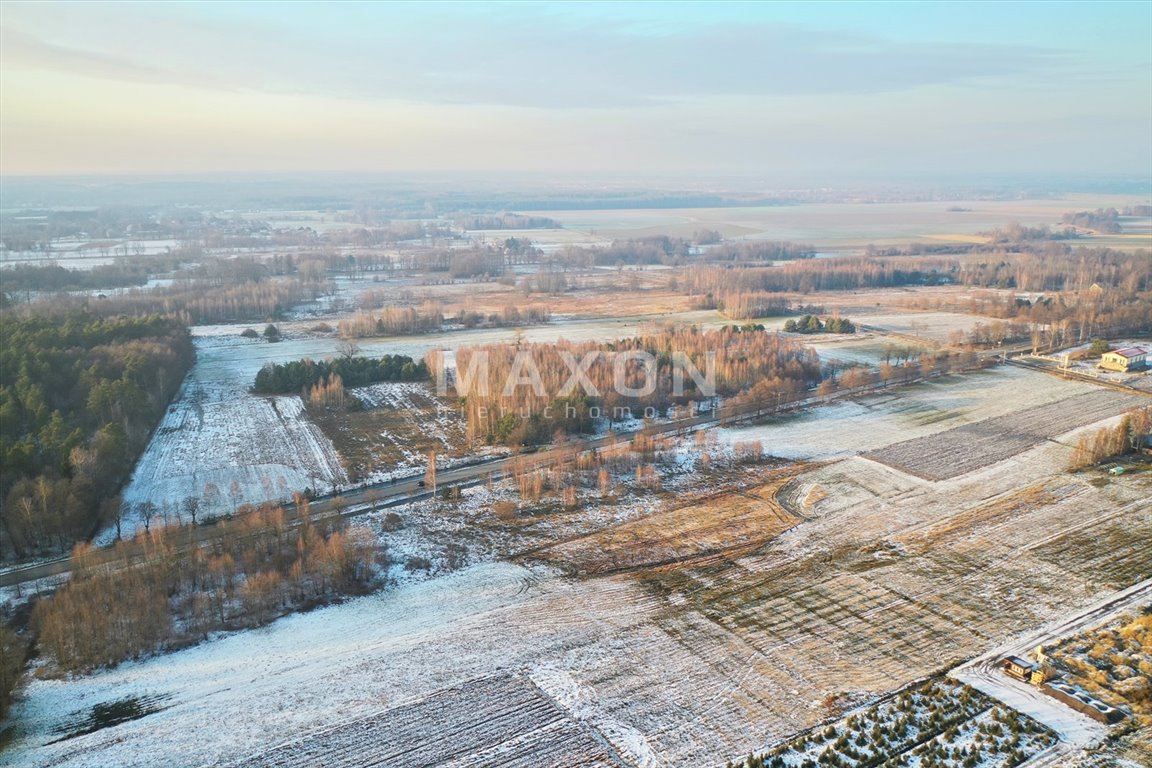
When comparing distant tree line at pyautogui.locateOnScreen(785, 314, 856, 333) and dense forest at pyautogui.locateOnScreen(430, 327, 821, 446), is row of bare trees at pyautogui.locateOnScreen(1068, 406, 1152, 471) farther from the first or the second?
distant tree line at pyautogui.locateOnScreen(785, 314, 856, 333)

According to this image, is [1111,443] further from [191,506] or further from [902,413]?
[191,506]

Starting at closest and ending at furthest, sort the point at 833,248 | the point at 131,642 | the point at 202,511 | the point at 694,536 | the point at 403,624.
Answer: the point at 131,642 < the point at 403,624 < the point at 694,536 < the point at 202,511 < the point at 833,248

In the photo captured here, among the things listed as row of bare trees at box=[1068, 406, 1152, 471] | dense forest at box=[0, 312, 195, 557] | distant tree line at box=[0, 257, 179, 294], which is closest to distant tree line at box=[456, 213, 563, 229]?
distant tree line at box=[0, 257, 179, 294]

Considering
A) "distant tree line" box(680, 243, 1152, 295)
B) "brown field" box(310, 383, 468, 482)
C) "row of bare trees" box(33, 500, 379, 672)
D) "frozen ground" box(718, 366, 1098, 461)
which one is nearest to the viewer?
"row of bare trees" box(33, 500, 379, 672)

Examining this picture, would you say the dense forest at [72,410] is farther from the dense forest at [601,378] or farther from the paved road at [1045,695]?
the paved road at [1045,695]

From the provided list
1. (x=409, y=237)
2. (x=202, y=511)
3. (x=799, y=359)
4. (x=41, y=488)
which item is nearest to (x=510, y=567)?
(x=202, y=511)

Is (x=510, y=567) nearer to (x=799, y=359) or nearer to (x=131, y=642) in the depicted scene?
(x=131, y=642)
